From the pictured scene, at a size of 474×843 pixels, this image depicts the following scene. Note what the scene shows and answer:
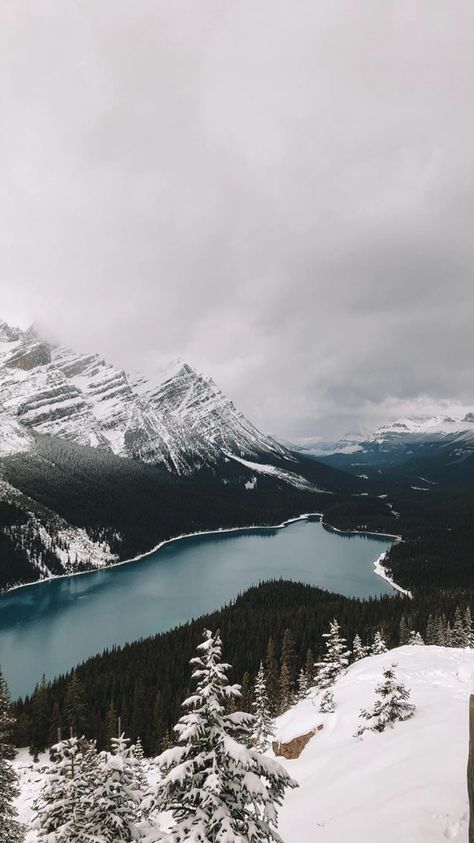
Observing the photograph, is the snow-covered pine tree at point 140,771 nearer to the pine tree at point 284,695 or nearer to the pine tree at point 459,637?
the pine tree at point 284,695

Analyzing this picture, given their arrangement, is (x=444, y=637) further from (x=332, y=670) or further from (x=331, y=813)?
(x=331, y=813)

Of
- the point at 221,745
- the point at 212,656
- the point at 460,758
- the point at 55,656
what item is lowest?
the point at 55,656

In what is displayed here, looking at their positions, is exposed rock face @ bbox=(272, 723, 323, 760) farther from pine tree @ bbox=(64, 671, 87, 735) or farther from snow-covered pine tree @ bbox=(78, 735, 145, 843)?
pine tree @ bbox=(64, 671, 87, 735)

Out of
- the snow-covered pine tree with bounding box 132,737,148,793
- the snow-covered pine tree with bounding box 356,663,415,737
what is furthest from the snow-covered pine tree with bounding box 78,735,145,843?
the snow-covered pine tree with bounding box 356,663,415,737

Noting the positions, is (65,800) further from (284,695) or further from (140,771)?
(284,695)

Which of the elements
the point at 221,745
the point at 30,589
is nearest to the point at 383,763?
the point at 221,745

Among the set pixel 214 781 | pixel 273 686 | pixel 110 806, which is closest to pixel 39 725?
pixel 273 686
